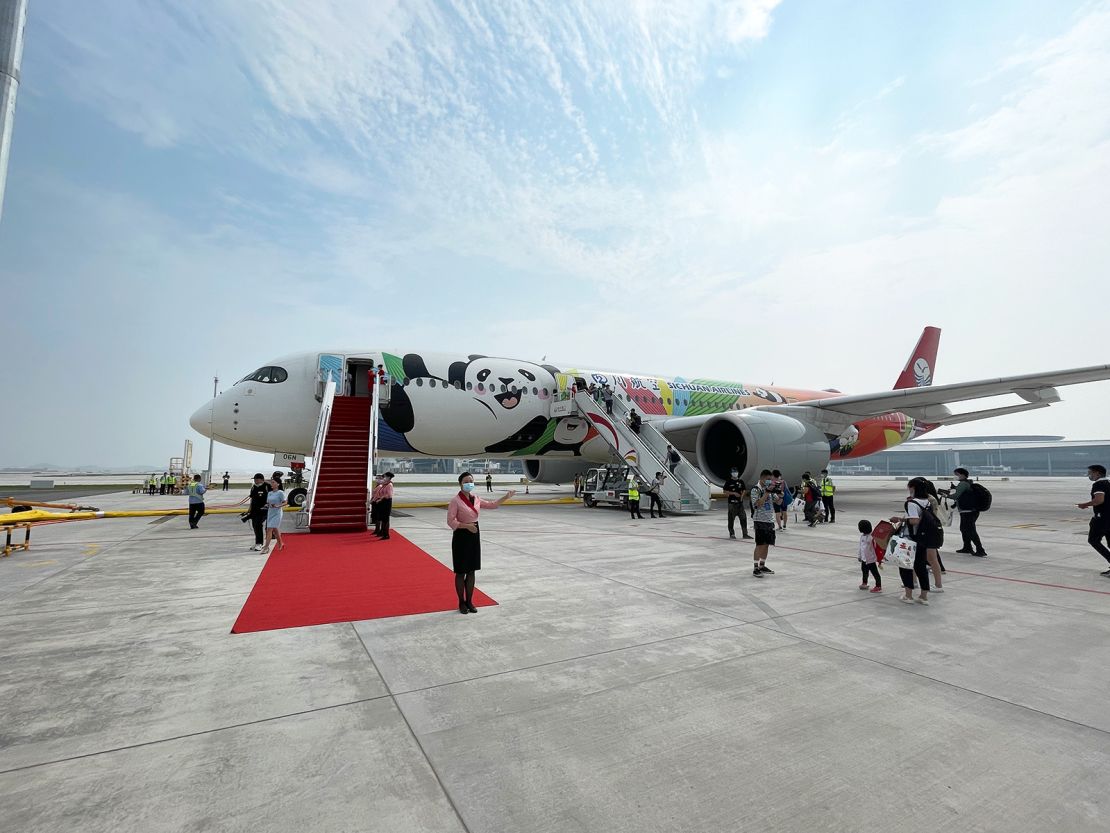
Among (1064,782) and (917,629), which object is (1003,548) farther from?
(1064,782)

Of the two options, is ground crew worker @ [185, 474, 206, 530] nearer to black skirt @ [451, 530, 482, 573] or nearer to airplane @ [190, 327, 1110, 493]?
airplane @ [190, 327, 1110, 493]

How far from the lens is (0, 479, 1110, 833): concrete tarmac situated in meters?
2.16

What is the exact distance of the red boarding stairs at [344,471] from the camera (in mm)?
10953

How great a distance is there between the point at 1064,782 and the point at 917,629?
241 cm

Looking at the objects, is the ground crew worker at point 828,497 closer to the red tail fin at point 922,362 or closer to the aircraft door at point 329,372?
the aircraft door at point 329,372

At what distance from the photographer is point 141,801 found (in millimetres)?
2176

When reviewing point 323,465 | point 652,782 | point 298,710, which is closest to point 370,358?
point 323,465

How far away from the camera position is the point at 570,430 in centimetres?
1794

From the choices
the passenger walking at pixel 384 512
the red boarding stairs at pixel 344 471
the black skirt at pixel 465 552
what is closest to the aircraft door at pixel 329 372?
the red boarding stairs at pixel 344 471

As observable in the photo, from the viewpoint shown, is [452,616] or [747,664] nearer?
[747,664]

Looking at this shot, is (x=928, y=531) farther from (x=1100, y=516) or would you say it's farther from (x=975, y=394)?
(x=975, y=394)

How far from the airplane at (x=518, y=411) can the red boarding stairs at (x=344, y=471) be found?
70 cm

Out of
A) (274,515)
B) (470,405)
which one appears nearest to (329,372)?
(470,405)

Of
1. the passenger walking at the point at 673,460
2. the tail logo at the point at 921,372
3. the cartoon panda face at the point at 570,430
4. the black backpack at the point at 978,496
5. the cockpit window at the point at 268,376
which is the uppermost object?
the tail logo at the point at 921,372
